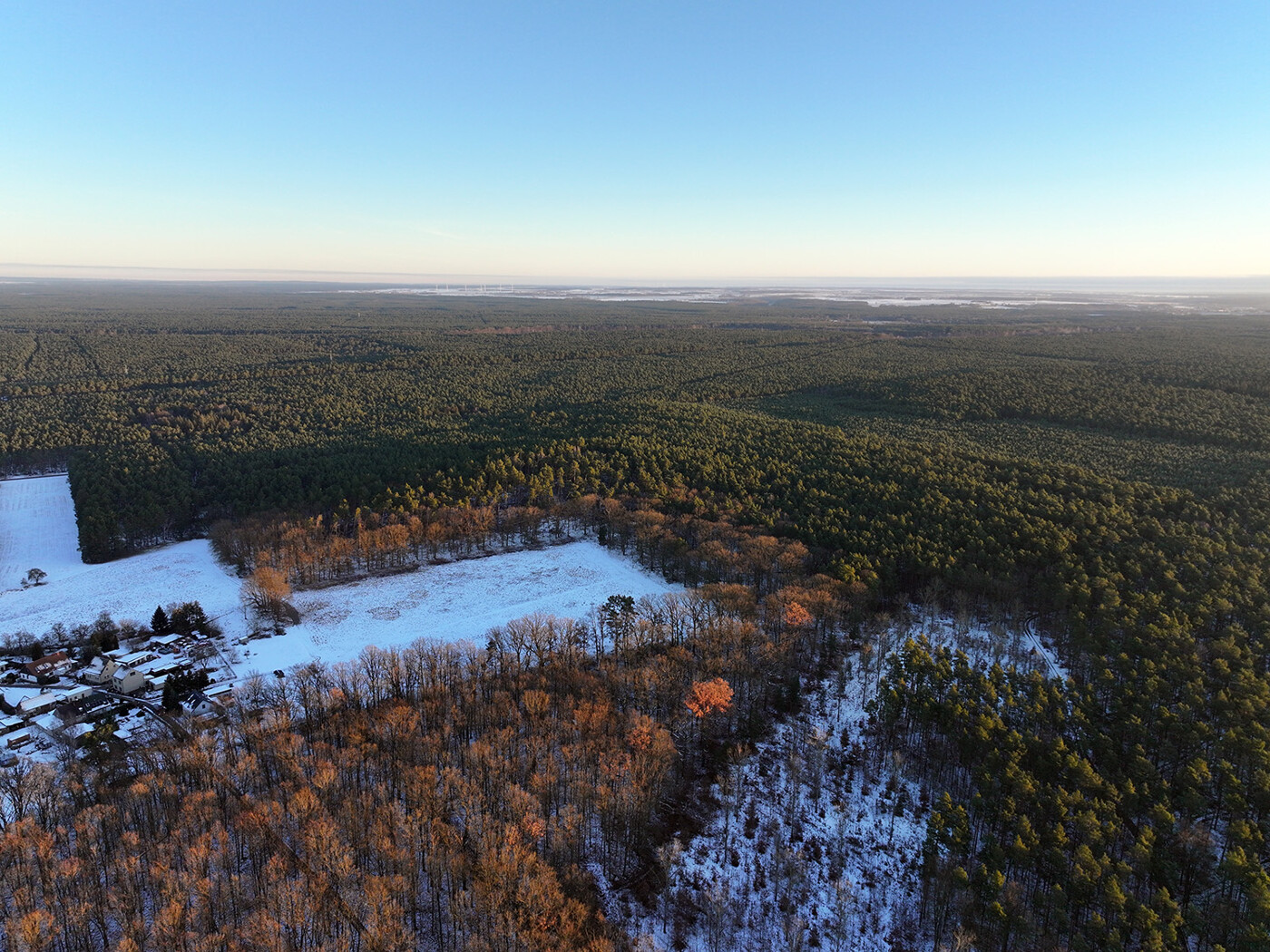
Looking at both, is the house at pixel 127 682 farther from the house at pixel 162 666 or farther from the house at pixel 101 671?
the house at pixel 162 666

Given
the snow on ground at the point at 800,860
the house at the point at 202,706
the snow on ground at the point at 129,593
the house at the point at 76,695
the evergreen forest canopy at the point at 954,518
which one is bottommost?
the snow on ground at the point at 800,860

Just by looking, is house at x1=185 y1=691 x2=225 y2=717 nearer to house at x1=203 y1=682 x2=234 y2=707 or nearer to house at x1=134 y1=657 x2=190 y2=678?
house at x1=203 y1=682 x2=234 y2=707

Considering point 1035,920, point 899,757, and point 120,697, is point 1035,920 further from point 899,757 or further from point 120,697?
point 120,697

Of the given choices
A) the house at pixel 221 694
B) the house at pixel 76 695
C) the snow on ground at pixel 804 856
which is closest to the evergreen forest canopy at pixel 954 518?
the snow on ground at pixel 804 856

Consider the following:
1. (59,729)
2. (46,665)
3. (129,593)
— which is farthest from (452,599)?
(129,593)

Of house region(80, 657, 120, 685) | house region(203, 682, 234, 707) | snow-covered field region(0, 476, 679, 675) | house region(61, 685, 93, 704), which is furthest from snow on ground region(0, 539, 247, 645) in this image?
house region(61, 685, 93, 704)
